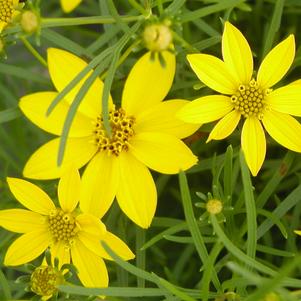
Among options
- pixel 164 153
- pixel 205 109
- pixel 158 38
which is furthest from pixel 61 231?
pixel 158 38

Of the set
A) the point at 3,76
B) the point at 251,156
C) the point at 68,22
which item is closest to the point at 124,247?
the point at 251,156

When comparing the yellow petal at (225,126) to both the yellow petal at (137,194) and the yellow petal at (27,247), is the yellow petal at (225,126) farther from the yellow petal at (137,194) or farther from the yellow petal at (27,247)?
the yellow petal at (27,247)

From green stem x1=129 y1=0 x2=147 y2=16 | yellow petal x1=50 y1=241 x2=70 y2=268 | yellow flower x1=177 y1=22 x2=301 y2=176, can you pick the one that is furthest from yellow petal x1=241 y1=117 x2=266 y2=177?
yellow petal x1=50 y1=241 x2=70 y2=268

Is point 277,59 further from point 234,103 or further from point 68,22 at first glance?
point 68,22

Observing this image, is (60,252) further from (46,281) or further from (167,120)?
(167,120)

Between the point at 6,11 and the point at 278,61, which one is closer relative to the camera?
the point at 278,61
